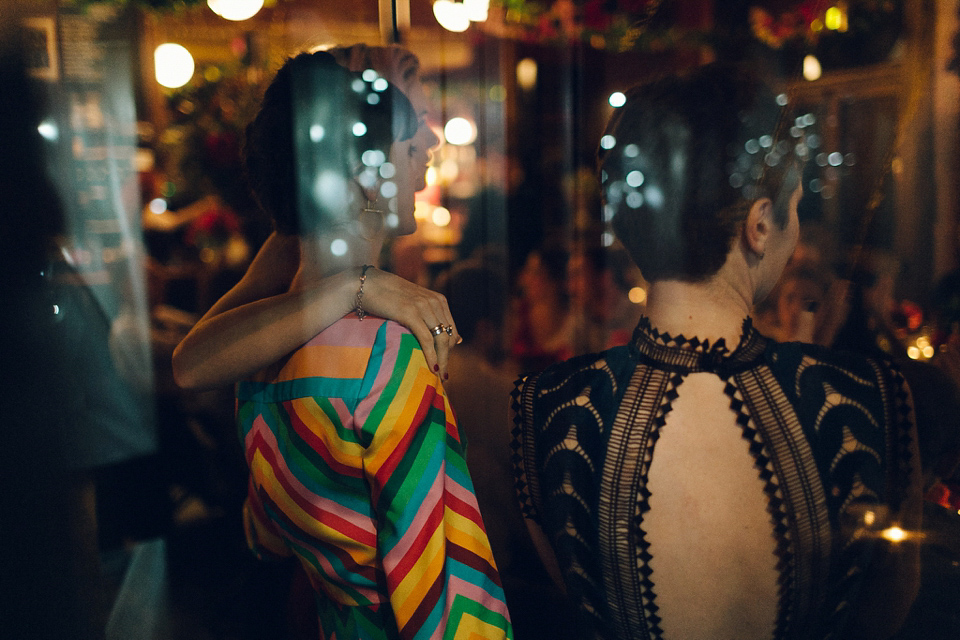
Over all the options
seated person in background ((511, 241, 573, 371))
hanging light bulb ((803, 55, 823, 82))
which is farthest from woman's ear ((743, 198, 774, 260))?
seated person in background ((511, 241, 573, 371))

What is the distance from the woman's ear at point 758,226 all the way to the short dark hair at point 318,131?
537 millimetres

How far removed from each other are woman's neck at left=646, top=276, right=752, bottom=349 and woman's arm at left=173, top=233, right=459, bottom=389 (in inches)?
13.5

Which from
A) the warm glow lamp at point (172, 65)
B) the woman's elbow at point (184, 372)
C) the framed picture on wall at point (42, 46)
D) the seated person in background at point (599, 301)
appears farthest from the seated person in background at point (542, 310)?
the framed picture on wall at point (42, 46)

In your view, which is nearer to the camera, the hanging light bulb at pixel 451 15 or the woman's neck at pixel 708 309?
the woman's neck at pixel 708 309

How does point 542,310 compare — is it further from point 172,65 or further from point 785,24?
point 172,65

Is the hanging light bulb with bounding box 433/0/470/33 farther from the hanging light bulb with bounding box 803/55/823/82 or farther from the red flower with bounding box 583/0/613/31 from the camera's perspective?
the hanging light bulb with bounding box 803/55/823/82

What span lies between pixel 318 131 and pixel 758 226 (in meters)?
0.69

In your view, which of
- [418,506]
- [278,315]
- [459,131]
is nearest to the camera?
[418,506]

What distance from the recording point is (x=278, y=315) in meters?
1.03

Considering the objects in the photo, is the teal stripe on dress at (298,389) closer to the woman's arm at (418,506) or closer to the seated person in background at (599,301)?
the woman's arm at (418,506)

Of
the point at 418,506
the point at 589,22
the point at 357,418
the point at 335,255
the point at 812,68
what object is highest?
the point at 589,22

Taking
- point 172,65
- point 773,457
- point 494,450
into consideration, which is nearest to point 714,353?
point 773,457

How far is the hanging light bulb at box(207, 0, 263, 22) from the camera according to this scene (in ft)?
3.64

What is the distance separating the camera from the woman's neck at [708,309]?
96 cm
